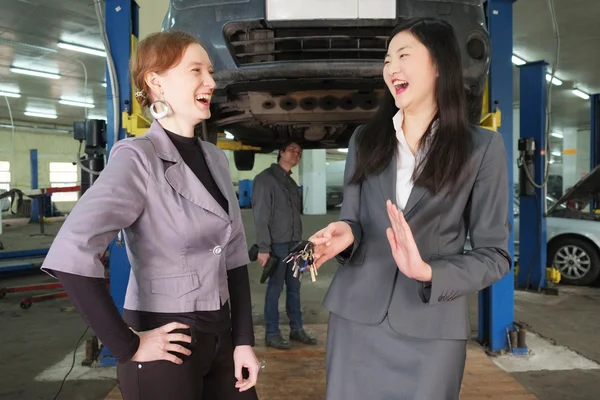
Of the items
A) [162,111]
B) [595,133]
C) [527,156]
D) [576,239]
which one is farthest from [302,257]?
[595,133]

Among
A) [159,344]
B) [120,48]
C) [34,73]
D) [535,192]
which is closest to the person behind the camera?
[159,344]

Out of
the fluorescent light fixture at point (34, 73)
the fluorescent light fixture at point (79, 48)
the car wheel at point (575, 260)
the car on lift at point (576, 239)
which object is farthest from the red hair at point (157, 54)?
the fluorescent light fixture at point (34, 73)

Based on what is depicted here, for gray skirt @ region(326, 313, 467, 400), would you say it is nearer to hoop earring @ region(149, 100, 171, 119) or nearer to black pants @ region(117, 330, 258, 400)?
black pants @ region(117, 330, 258, 400)

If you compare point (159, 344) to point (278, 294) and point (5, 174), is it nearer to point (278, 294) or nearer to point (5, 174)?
point (278, 294)

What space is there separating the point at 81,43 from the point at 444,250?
27.0ft

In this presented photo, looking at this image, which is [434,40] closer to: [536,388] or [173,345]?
[173,345]

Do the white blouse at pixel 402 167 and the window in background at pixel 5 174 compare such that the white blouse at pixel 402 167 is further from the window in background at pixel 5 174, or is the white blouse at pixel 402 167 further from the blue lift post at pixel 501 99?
the window in background at pixel 5 174

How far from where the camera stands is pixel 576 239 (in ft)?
18.4

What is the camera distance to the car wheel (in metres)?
5.53

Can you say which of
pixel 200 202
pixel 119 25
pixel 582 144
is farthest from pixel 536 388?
pixel 582 144

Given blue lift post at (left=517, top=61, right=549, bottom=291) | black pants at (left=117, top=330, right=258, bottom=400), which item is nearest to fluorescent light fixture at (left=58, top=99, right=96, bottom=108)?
blue lift post at (left=517, top=61, right=549, bottom=291)

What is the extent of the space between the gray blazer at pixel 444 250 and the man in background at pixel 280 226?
2229 mm

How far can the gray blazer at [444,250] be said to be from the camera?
3.33 ft

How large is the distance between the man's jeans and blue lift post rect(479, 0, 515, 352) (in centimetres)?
137
